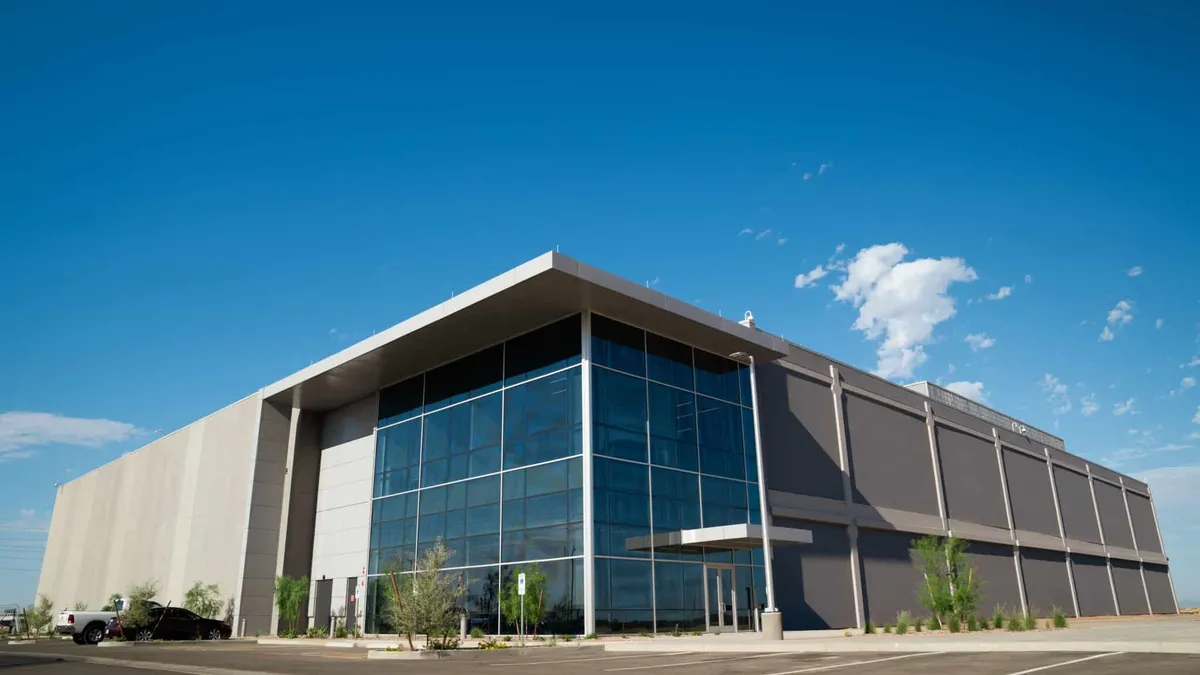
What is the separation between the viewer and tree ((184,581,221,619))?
42.2 metres

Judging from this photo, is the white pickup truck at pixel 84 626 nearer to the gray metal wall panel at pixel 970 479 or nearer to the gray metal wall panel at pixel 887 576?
the gray metal wall panel at pixel 887 576

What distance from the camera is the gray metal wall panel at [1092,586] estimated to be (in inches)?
2277

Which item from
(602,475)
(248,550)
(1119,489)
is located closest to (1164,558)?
(1119,489)

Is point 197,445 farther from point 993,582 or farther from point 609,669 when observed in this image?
point 993,582

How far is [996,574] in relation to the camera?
4888cm

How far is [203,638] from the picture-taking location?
121 ft

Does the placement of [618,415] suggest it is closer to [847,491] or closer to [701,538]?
[701,538]

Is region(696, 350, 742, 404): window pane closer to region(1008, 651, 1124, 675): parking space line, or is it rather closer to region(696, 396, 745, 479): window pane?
region(696, 396, 745, 479): window pane

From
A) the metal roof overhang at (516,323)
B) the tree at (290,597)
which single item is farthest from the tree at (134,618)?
the metal roof overhang at (516,323)

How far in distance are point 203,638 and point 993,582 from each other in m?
41.9

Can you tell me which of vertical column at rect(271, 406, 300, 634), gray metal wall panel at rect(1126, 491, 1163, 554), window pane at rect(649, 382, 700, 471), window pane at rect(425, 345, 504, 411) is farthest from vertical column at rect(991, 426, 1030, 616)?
vertical column at rect(271, 406, 300, 634)

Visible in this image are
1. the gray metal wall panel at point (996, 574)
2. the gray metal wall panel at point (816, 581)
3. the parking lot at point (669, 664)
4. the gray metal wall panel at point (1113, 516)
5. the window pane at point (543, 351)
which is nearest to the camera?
the parking lot at point (669, 664)

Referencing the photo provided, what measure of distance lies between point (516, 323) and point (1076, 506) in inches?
2025

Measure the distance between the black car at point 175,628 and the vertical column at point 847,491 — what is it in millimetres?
28463
